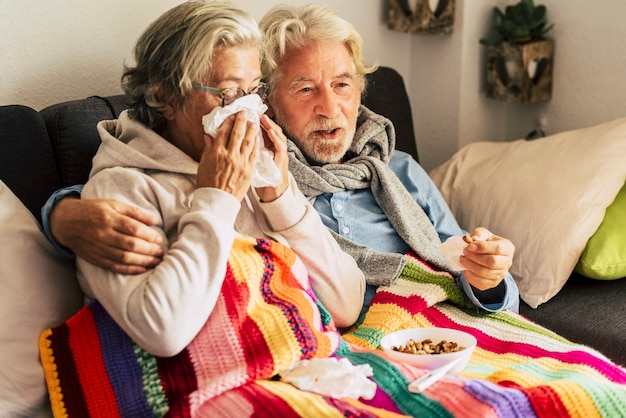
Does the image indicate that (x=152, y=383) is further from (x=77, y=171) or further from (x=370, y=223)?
(x=370, y=223)

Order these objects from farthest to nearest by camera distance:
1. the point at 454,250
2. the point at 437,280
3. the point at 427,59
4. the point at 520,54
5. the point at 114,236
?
the point at 427,59 < the point at 520,54 < the point at 437,280 < the point at 454,250 < the point at 114,236

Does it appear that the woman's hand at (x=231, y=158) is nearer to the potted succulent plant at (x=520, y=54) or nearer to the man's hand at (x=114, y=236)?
the man's hand at (x=114, y=236)

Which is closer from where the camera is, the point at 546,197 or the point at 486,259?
the point at 486,259

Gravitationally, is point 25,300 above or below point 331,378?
above

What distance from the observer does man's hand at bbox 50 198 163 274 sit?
1.46 m

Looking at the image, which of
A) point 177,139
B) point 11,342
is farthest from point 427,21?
point 11,342

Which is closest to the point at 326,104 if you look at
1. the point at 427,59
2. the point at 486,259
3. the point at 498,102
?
the point at 486,259

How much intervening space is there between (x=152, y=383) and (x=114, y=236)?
0.27 metres

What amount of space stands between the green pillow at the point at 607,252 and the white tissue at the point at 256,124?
3.13 feet

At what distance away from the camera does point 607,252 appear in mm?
2203

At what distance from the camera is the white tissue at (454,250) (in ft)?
6.35

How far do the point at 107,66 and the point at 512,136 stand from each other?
5.26 ft

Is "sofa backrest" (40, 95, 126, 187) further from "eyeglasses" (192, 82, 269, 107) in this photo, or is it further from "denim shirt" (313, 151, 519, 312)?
"denim shirt" (313, 151, 519, 312)

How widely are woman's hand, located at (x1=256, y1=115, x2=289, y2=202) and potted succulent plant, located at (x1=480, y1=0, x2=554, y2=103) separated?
1.32 metres
